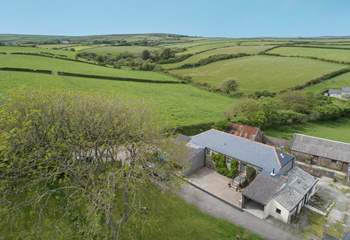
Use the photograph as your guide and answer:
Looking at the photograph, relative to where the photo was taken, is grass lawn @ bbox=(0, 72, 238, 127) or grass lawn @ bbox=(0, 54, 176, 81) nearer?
grass lawn @ bbox=(0, 72, 238, 127)

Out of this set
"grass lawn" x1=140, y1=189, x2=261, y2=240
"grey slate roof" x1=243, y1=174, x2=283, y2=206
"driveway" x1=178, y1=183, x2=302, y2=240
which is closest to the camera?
"grass lawn" x1=140, y1=189, x2=261, y2=240

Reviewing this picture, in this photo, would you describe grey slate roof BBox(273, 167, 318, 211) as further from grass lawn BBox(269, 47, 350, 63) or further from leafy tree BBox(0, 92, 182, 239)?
grass lawn BBox(269, 47, 350, 63)

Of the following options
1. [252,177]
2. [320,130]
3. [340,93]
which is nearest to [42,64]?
[252,177]

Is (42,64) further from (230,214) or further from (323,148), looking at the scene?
(323,148)

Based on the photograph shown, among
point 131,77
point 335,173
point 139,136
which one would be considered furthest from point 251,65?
point 139,136

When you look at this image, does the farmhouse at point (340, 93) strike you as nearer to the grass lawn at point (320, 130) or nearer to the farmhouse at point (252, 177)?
the grass lawn at point (320, 130)

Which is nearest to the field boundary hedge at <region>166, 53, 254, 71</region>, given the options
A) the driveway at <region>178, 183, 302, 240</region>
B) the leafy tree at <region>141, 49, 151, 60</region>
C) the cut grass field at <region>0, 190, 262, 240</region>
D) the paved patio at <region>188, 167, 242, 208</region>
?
the leafy tree at <region>141, 49, 151, 60</region>
